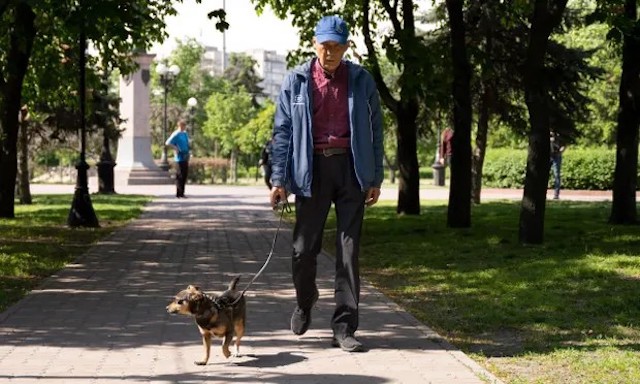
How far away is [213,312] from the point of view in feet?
20.8

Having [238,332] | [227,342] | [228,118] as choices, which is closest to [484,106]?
[238,332]

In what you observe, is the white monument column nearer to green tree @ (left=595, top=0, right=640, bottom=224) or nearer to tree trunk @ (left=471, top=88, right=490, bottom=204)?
tree trunk @ (left=471, top=88, right=490, bottom=204)

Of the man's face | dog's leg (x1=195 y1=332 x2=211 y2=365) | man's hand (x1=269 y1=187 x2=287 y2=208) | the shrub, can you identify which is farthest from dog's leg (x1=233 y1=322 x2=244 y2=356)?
the shrub

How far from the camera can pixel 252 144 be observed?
6438cm

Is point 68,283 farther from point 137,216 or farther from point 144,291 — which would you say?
point 137,216

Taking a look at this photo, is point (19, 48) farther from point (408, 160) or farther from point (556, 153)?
point (556, 153)

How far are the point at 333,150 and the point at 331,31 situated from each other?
75 centimetres

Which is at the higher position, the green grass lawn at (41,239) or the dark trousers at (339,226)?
the dark trousers at (339,226)

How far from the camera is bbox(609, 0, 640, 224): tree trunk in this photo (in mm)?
17031

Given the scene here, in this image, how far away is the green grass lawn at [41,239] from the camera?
36.2 feet

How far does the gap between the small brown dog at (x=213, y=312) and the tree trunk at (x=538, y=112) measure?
8.08 m

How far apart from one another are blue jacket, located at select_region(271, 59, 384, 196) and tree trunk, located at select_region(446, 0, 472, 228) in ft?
33.5

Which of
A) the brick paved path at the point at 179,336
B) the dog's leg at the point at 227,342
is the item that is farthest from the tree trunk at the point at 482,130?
the dog's leg at the point at 227,342

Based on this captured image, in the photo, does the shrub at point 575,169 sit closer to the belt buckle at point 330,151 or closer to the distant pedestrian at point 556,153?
the distant pedestrian at point 556,153
